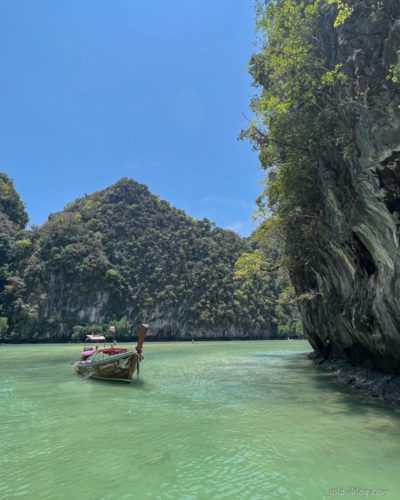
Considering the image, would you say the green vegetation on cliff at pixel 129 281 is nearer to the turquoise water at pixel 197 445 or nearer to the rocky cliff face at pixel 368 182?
the rocky cliff face at pixel 368 182

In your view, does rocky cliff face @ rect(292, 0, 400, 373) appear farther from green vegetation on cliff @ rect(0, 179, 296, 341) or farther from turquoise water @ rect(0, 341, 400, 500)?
green vegetation on cliff @ rect(0, 179, 296, 341)

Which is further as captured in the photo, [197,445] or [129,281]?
[129,281]

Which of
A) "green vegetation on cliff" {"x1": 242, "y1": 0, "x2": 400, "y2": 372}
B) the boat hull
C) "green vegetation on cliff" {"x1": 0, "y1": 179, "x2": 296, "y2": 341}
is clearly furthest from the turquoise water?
"green vegetation on cliff" {"x1": 0, "y1": 179, "x2": 296, "y2": 341}

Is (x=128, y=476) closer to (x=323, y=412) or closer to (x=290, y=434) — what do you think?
(x=290, y=434)

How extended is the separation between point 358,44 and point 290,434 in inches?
382

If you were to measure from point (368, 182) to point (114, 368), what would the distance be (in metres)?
12.3

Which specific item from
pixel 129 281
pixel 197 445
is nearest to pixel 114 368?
pixel 197 445

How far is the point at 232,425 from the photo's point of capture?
7.50 m

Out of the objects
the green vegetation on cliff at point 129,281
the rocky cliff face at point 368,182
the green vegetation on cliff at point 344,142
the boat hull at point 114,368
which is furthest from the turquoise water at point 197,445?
the green vegetation on cliff at point 129,281

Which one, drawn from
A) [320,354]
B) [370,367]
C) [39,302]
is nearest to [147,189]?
[39,302]

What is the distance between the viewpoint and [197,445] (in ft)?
20.5

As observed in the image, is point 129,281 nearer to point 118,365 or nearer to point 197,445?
point 118,365

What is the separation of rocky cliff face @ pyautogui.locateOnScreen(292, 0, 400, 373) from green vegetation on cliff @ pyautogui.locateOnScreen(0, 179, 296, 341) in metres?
39.9

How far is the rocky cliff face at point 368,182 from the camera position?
7.30 meters
